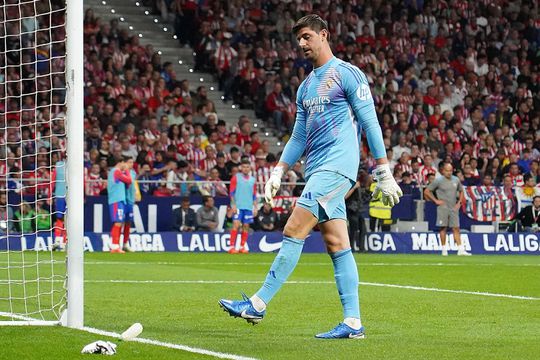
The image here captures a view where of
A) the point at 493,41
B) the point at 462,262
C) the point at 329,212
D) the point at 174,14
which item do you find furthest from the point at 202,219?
the point at 329,212

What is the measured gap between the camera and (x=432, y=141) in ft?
103

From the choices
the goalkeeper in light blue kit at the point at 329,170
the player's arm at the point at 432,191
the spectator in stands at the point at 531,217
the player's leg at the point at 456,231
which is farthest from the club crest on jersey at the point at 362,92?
the spectator in stands at the point at 531,217

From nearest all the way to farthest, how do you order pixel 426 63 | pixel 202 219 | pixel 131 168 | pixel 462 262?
pixel 462 262
pixel 131 168
pixel 202 219
pixel 426 63

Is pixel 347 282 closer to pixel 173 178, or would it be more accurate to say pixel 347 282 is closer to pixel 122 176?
pixel 122 176

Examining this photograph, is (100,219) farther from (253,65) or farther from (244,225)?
(253,65)

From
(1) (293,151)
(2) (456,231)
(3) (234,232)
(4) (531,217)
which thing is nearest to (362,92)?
(1) (293,151)

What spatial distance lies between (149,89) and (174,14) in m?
5.13

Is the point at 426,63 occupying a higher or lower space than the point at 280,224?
higher

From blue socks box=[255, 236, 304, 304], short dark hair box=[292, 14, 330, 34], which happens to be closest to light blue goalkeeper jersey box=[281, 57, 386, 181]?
short dark hair box=[292, 14, 330, 34]

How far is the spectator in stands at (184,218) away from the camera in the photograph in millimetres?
26578

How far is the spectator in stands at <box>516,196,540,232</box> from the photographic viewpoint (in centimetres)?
2817

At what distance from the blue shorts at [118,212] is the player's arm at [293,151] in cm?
1555

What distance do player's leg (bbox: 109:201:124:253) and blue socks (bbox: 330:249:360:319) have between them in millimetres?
16023

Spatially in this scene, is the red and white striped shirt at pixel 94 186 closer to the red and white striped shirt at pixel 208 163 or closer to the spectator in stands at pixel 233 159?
the red and white striped shirt at pixel 208 163
